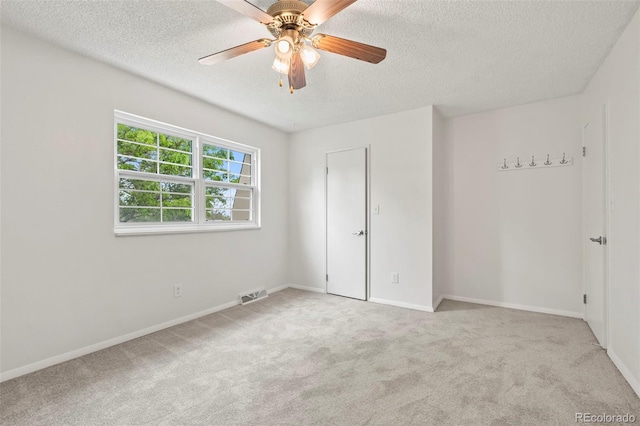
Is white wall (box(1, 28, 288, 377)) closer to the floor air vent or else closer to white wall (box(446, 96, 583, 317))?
the floor air vent

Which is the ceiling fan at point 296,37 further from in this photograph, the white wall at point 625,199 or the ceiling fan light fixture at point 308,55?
the white wall at point 625,199

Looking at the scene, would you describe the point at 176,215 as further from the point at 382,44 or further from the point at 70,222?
the point at 382,44

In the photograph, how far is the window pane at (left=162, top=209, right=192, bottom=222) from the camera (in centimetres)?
306

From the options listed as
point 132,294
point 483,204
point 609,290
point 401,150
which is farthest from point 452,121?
point 132,294

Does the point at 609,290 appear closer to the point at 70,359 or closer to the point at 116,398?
the point at 116,398

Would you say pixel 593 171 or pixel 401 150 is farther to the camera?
pixel 401 150

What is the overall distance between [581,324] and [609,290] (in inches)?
36.9

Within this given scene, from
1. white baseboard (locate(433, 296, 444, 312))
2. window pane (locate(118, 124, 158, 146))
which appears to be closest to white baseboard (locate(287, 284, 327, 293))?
white baseboard (locate(433, 296, 444, 312))

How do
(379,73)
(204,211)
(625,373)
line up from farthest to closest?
(204,211) < (379,73) < (625,373)

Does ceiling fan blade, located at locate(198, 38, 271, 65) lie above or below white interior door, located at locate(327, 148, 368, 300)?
above

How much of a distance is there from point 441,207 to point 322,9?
2.98 m

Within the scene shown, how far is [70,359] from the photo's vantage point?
230 cm

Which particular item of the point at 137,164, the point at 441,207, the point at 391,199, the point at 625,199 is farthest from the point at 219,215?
the point at 625,199

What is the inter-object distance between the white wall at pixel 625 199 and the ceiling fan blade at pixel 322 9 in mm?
1859
